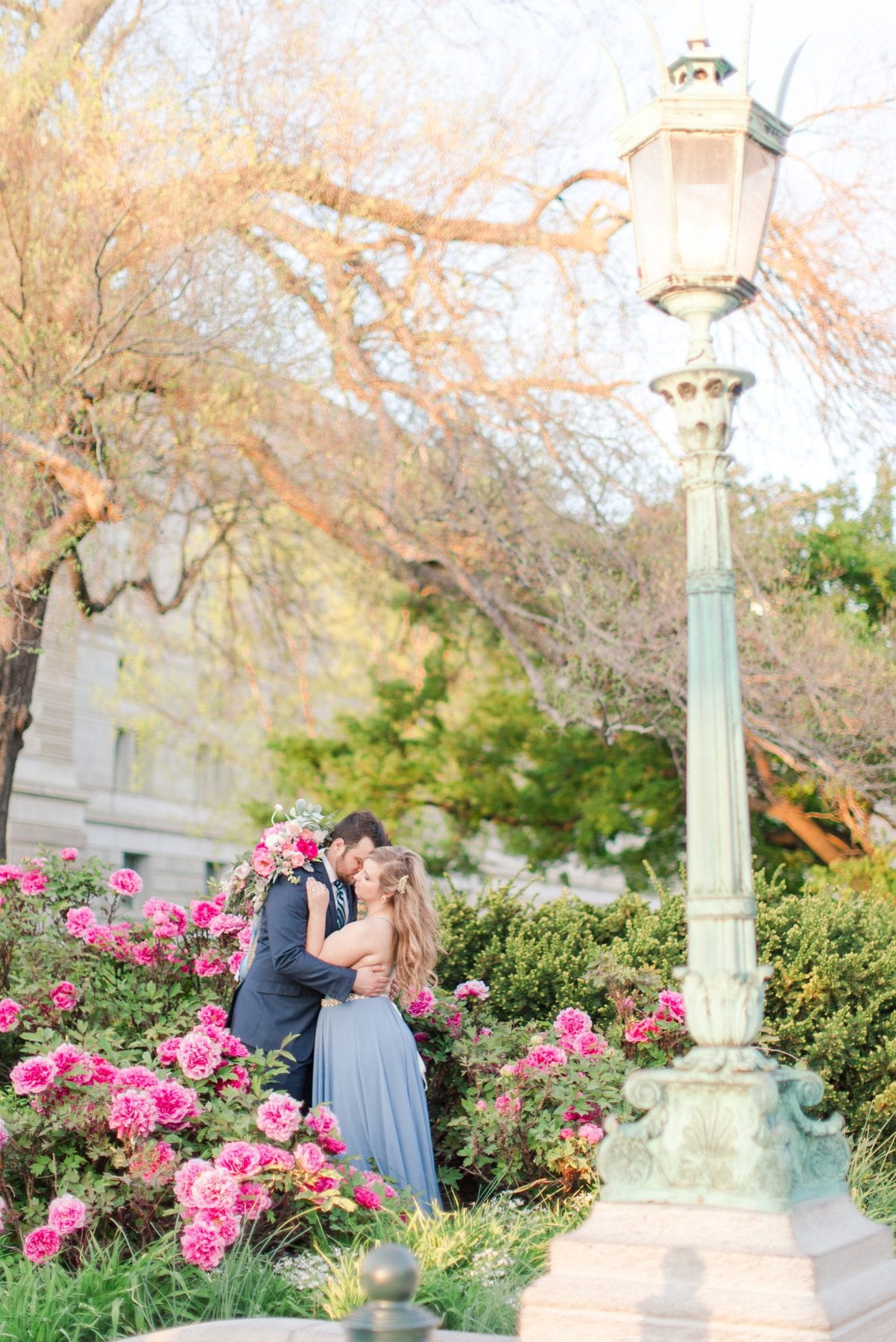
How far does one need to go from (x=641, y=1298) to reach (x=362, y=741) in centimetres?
1141

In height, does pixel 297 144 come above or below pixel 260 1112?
above

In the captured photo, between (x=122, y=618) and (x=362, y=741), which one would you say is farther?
(x=122, y=618)

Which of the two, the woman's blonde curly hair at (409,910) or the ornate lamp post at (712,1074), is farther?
the woman's blonde curly hair at (409,910)

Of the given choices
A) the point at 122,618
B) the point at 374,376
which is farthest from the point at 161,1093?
the point at 122,618

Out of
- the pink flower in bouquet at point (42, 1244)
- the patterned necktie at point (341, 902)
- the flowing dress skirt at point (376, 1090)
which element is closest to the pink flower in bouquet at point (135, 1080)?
the pink flower in bouquet at point (42, 1244)

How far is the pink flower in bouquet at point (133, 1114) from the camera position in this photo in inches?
215

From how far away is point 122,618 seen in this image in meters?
17.8

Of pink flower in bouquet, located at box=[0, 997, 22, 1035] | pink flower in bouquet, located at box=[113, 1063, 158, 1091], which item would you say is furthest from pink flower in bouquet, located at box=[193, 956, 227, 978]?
pink flower in bouquet, located at box=[113, 1063, 158, 1091]

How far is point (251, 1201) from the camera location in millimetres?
5254

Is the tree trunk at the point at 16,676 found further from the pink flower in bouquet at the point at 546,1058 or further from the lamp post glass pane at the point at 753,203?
the lamp post glass pane at the point at 753,203

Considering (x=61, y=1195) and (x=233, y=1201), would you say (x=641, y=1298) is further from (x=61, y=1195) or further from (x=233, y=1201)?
(x=61, y=1195)

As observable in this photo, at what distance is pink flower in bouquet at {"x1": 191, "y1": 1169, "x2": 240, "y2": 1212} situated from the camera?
5121 millimetres

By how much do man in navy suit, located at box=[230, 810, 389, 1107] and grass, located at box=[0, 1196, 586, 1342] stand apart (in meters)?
1.13

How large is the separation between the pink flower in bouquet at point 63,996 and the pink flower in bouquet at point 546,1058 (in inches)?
90.6
